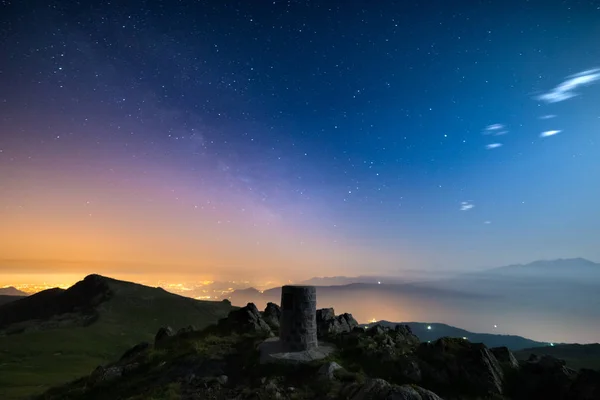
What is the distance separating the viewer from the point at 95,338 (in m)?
91.9

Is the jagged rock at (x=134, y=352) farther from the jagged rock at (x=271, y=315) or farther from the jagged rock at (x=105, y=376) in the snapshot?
the jagged rock at (x=271, y=315)

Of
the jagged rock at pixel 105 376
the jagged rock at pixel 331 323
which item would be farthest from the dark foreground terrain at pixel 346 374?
the jagged rock at pixel 331 323

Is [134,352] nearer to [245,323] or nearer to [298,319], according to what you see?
[245,323]

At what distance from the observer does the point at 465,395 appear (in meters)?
24.1

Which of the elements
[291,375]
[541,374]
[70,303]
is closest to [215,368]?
[291,375]

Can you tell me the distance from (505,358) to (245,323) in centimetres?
2545

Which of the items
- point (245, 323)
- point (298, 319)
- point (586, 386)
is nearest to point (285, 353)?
point (298, 319)

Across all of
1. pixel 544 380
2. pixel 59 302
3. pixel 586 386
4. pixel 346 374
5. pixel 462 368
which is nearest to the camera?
pixel 586 386

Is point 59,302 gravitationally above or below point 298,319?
below

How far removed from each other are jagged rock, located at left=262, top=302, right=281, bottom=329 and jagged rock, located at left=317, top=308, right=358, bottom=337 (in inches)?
261

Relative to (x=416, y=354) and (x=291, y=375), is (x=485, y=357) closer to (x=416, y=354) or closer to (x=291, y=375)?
(x=416, y=354)

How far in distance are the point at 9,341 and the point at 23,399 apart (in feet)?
196

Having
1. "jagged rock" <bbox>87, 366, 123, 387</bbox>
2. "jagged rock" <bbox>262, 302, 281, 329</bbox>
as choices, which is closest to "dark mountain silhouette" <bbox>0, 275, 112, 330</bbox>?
"jagged rock" <bbox>262, 302, 281, 329</bbox>

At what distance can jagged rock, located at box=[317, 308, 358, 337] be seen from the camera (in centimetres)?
3775
